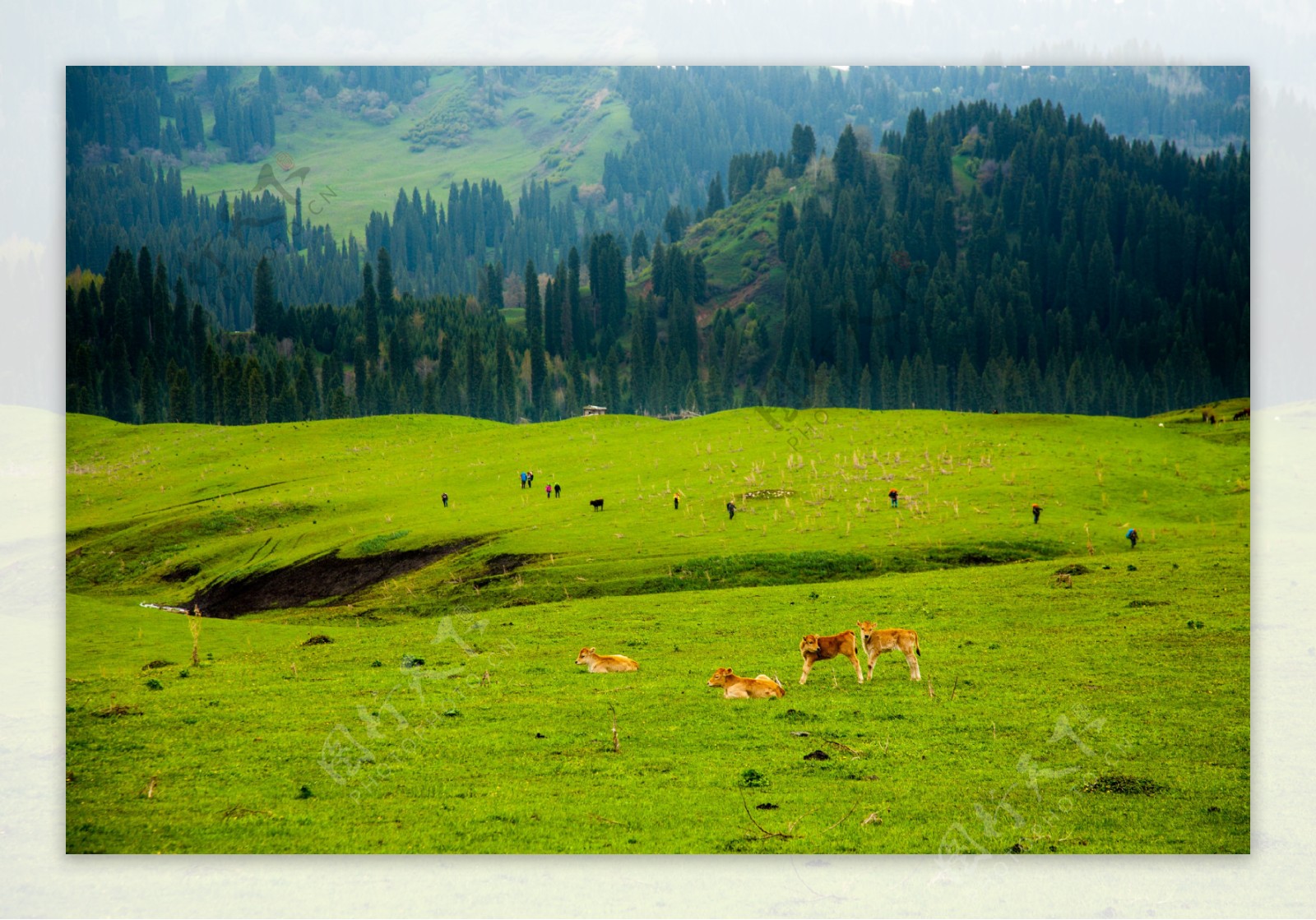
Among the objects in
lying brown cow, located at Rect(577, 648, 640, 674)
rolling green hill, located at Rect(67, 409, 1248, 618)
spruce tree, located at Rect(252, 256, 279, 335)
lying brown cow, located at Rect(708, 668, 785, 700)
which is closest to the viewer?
lying brown cow, located at Rect(708, 668, 785, 700)

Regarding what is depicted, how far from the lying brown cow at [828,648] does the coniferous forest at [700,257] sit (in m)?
10.9

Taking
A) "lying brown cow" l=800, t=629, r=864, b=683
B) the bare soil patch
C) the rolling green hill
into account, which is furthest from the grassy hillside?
"lying brown cow" l=800, t=629, r=864, b=683

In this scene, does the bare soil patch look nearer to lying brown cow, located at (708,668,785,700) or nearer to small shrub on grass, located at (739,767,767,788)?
lying brown cow, located at (708,668,785,700)

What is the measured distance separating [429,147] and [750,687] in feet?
58.8

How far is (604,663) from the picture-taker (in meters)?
23.4

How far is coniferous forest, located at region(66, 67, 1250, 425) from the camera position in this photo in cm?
2427

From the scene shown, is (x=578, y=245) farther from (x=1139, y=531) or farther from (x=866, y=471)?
(x=1139, y=531)

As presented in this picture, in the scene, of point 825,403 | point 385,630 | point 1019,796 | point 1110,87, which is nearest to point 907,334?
point 825,403

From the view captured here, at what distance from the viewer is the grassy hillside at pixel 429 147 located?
25328 millimetres

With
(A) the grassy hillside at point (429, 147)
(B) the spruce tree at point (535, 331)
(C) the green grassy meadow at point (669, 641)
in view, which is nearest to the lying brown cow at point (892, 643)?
(C) the green grassy meadow at point (669, 641)

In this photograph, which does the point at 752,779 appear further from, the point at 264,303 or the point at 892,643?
the point at 264,303

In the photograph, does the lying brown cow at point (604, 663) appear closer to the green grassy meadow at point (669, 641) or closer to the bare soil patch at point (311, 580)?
the green grassy meadow at point (669, 641)

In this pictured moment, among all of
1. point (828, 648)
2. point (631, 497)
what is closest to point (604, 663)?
point (828, 648)

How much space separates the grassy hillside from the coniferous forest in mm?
317
